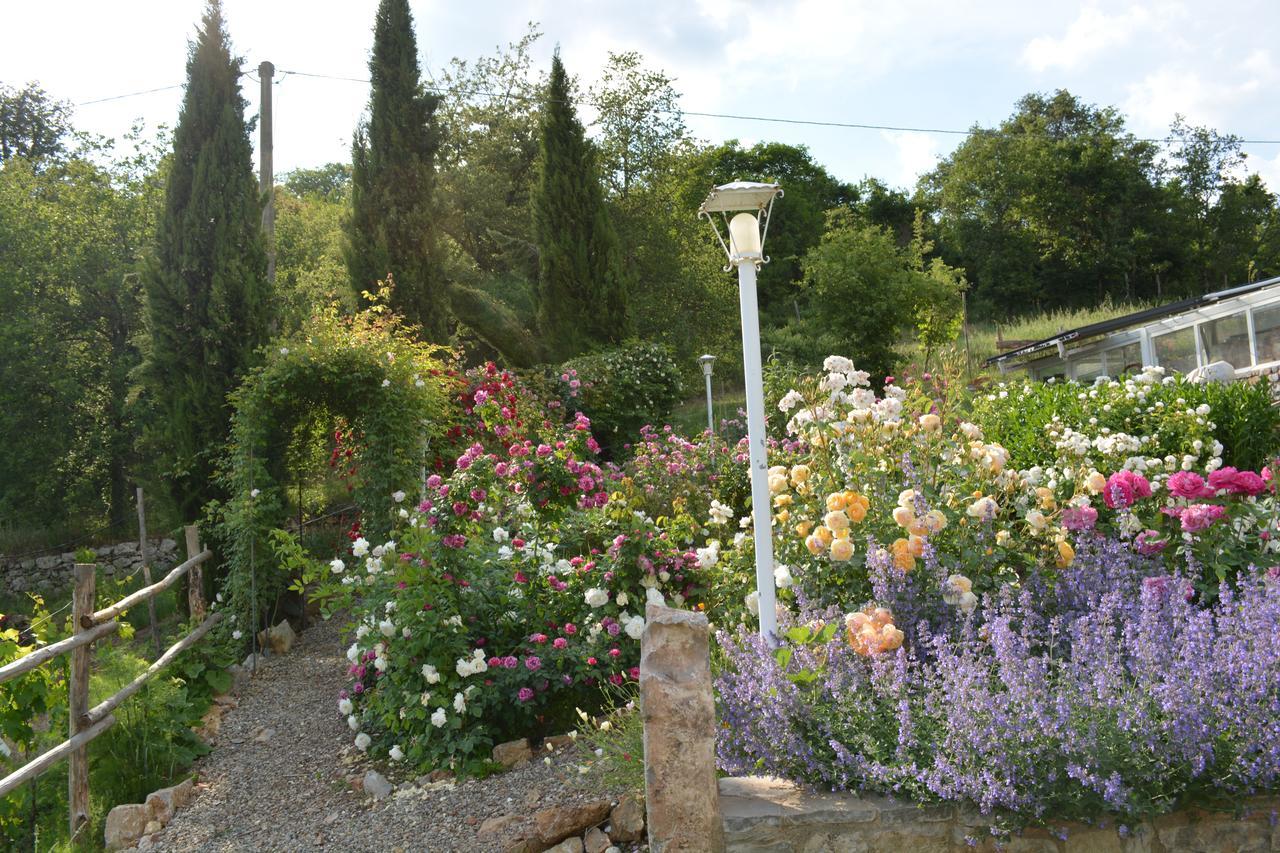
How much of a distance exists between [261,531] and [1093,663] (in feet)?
18.2

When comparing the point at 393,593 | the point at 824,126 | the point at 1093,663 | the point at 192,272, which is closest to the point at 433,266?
the point at 192,272

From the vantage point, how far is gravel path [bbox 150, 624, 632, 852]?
10.8ft

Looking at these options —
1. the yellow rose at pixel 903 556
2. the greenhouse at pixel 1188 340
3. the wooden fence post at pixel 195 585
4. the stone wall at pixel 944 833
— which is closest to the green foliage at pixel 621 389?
the wooden fence post at pixel 195 585

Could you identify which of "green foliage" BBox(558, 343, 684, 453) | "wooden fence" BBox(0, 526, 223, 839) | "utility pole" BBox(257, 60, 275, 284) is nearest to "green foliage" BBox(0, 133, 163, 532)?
"utility pole" BBox(257, 60, 275, 284)

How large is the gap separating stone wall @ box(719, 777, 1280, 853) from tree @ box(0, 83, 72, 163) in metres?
20.3

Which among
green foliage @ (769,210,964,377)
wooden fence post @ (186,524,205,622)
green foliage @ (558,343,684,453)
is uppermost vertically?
green foliage @ (769,210,964,377)

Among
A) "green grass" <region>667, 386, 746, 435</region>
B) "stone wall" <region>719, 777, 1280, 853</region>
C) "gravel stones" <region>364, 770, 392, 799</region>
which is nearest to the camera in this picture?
"stone wall" <region>719, 777, 1280, 853</region>

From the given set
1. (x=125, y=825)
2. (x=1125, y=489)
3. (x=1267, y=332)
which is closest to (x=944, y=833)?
(x=1125, y=489)

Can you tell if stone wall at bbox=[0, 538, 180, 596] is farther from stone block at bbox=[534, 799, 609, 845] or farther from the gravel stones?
stone block at bbox=[534, 799, 609, 845]

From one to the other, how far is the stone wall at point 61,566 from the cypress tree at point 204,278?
6551mm

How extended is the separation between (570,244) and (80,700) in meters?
9.78

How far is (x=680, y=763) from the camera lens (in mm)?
2506

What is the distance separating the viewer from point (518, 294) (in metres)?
16.7

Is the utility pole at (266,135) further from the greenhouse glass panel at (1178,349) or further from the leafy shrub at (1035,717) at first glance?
the greenhouse glass panel at (1178,349)
